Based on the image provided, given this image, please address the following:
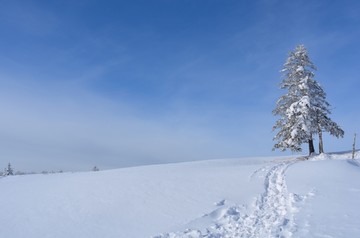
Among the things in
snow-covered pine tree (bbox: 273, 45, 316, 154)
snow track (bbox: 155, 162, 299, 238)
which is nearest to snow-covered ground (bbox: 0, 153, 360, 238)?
snow track (bbox: 155, 162, 299, 238)

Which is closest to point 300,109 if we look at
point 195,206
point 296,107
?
point 296,107

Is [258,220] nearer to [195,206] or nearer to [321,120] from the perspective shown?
[195,206]

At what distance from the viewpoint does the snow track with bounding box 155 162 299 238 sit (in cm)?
979

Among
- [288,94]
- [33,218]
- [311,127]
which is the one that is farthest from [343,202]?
[288,94]

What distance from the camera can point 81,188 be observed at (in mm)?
18484

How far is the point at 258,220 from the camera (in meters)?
11.0

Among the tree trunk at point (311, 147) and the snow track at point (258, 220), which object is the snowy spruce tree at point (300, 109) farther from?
the snow track at point (258, 220)

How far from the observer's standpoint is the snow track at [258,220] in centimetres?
979

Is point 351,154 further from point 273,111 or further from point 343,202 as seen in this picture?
point 343,202

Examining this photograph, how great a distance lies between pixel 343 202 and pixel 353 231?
3.52m

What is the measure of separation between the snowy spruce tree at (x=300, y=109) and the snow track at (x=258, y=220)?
16.5 meters

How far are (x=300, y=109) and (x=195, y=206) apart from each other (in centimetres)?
2017

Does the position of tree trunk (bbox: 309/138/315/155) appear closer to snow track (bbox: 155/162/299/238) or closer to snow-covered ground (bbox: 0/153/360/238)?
snow-covered ground (bbox: 0/153/360/238)

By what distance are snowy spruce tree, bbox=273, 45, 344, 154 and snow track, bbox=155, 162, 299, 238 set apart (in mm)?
16515
